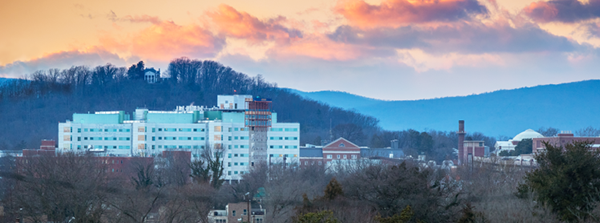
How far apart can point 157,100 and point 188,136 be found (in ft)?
155

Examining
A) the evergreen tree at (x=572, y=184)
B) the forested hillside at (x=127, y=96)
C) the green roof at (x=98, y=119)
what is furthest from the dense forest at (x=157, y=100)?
the evergreen tree at (x=572, y=184)

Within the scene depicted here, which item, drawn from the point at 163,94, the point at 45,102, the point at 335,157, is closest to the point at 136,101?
the point at 163,94

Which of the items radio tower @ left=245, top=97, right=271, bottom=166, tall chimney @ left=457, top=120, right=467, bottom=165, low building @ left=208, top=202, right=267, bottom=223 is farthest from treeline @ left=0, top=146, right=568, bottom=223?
tall chimney @ left=457, top=120, right=467, bottom=165

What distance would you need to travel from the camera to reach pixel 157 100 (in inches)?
5246

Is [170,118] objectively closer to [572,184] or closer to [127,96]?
[127,96]

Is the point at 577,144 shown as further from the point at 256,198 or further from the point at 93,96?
the point at 93,96

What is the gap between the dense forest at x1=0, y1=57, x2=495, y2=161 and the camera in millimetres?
108062

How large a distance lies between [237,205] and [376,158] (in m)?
41.8

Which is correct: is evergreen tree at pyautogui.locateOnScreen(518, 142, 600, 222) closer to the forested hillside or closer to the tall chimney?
the tall chimney

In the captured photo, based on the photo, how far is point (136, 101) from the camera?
428 ft

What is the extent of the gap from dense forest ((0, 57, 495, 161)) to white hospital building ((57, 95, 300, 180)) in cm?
1156

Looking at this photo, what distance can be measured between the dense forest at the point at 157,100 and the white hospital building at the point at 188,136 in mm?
11564

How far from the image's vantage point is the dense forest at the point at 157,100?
108 meters

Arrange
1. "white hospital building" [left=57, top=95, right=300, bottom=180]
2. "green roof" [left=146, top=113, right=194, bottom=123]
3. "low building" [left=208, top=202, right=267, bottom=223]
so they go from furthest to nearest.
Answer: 1. "green roof" [left=146, top=113, right=194, bottom=123]
2. "white hospital building" [left=57, top=95, right=300, bottom=180]
3. "low building" [left=208, top=202, right=267, bottom=223]
